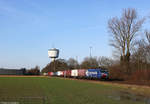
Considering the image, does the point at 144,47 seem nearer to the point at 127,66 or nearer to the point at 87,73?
the point at 127,66

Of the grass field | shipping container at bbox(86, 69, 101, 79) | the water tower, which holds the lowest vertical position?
the grass field

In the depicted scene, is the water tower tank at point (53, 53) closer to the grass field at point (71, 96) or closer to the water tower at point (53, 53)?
the water tower at point (53, 53)

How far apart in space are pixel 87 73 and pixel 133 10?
2034cm

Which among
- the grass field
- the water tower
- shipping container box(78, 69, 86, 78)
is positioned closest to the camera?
the grass field

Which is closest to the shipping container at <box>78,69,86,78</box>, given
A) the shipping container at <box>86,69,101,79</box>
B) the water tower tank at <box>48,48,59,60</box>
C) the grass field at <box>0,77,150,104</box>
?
the shipping container at <box>86,69,101,79</box>

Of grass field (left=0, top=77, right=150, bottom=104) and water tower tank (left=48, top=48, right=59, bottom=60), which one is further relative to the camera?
water tower tank (left=48, top=48, right=59, bottom=60)

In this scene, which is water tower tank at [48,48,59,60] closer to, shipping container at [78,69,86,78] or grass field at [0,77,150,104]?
shipping container at [78,69,86,78]

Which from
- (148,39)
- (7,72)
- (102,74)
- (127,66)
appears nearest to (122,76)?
(127,66)

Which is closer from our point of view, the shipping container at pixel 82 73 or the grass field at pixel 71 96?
the grass field at pixel 71 96

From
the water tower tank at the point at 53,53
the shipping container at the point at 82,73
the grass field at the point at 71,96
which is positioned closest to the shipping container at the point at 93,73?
the shipping container at the point at 82,73

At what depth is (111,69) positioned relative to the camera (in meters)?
57.1

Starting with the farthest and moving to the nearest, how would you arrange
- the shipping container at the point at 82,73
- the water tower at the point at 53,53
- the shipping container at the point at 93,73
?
the water tower at the point at 53,53 → the shipping container at the point at 82,73 → the shipping container at the point at 93,73

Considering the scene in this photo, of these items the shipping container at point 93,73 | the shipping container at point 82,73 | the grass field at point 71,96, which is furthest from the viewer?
the shipping container at point 82,73

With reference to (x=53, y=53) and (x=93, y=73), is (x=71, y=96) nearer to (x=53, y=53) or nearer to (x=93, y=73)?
(x=93, y=73)
